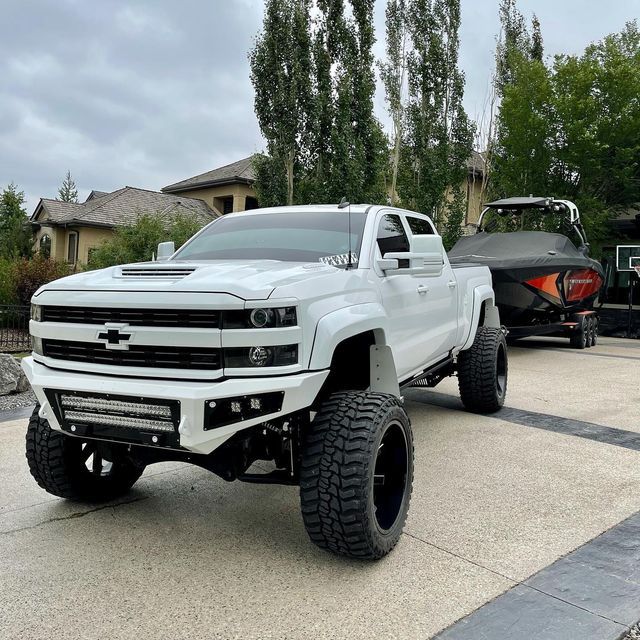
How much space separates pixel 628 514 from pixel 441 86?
66.4 ft

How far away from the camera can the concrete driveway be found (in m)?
2.84

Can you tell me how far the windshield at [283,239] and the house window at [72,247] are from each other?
86.9 ft

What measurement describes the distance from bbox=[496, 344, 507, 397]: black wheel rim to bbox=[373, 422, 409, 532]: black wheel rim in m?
3.37

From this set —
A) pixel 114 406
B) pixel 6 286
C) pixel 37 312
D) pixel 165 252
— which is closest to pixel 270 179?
pixel 6 286

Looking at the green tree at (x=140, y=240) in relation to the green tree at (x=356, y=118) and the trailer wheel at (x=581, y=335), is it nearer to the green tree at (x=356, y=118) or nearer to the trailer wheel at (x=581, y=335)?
the green tree at (x=356, y=118)

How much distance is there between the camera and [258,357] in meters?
3.03

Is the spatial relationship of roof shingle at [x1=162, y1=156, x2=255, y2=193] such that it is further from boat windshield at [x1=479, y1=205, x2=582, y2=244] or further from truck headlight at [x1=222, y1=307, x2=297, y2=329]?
truck headlight at [x1=222, y1=307, x2=297, y2=329]

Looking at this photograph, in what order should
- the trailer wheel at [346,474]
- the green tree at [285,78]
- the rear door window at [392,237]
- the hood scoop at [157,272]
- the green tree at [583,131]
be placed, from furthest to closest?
the green tree at [285,78] < the green tree at [583,131] < the rear door window at [392,237] < the hood scoop at [157,272] < the trailer wheel at [346,474]

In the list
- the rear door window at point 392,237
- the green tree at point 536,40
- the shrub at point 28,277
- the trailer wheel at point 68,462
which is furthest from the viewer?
the green tree at point 536,40

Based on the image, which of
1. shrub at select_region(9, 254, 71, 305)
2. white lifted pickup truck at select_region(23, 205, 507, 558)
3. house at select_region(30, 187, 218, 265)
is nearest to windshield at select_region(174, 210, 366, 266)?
white lifted pickup truck at select_region(23, 205, 507, 558)

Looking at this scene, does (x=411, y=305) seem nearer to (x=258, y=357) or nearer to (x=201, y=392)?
(x=258, y=357)

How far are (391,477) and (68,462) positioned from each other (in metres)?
1.95

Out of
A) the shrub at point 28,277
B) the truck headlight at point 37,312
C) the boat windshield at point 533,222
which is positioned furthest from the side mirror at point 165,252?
the boat windshield at point 533,222

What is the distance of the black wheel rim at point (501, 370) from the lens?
22.3 ft
